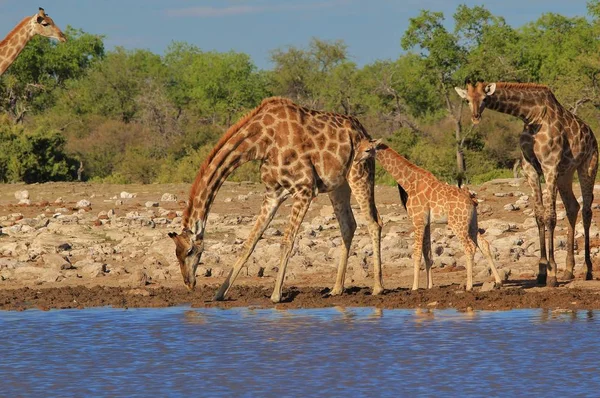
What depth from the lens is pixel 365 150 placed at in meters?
13.7

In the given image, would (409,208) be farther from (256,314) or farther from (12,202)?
(12,202)

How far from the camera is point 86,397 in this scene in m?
9.16

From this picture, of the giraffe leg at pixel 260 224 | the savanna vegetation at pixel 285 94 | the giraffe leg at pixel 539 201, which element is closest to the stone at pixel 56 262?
the giraffe leg at pixel 260 224

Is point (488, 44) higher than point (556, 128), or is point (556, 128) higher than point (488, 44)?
point (488, 44)

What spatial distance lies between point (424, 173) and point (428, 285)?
1.39m

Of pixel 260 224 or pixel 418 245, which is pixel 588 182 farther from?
pixel 260 224

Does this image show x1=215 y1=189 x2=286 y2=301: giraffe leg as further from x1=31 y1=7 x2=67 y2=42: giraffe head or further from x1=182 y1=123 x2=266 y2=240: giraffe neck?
x1=31 y1=7 x2=67 y2=42: giraffe head

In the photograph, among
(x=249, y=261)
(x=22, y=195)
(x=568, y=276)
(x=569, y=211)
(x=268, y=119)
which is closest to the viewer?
(x=268, y=119)

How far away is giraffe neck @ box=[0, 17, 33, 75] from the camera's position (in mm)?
15391

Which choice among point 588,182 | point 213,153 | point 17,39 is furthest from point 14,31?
point 588,182

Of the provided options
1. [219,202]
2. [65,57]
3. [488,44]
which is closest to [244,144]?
[219,202]

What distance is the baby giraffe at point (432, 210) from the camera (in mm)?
13602

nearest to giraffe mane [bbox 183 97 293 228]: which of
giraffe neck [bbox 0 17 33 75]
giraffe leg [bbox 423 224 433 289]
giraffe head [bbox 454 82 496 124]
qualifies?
giraffe head [bbox 454 82 496 124]

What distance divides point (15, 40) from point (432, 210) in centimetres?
615
